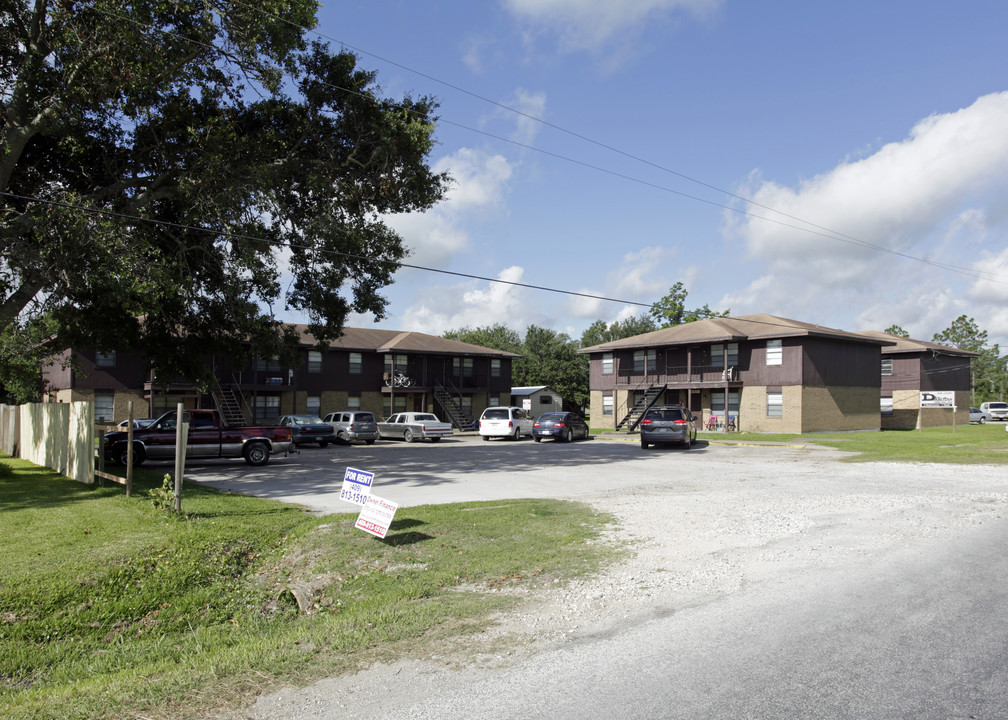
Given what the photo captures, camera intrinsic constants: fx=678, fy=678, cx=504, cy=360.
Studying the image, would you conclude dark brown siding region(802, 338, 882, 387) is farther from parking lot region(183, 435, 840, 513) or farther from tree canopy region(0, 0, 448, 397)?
tree canopy region(0, 0, 448, 397)

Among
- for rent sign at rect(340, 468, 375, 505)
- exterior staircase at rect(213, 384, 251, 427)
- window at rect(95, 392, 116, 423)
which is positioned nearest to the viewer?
for rent sign at rect(340, 468, 375, 505)

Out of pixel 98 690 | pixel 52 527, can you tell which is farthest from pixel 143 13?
pixel 98 690

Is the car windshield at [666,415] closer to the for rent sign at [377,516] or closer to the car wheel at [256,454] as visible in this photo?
the car wheel at [256,454]

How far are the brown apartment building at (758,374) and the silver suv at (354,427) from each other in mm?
17340

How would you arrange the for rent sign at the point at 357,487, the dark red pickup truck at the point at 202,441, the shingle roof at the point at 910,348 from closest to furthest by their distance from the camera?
the for rent sign at the point at 357,487 < the dark red pickup truck at the point at 202,441 < the shingle roof at the point at 910,348

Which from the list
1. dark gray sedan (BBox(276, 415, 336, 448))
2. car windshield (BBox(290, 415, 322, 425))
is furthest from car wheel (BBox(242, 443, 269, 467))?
car windshield (BBox(290, 415, 322, 425))

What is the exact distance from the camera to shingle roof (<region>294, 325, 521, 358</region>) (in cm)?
4741

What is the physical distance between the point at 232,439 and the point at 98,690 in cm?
1735

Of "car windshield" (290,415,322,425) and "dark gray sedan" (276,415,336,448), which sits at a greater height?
"car windshield" (290,415,322,425)

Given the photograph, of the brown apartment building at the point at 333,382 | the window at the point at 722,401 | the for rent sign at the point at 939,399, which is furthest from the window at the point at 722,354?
the brown apartment building at the point at 333,382

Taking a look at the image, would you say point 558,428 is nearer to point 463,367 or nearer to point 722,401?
point 722,401

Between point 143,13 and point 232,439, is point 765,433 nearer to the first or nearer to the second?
point 232,439

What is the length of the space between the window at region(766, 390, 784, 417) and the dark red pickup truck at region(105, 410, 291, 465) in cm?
2970

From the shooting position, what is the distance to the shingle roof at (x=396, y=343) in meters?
47.4
